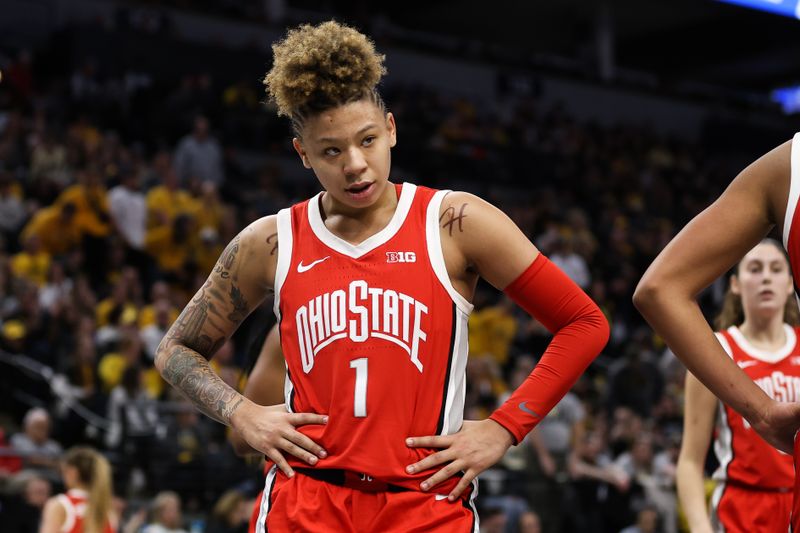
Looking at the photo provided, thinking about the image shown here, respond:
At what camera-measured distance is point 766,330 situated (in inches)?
188

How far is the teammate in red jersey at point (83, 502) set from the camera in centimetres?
693

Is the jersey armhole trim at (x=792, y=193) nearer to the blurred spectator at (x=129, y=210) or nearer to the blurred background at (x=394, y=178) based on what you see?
the blurred background at (x=394, y=178)

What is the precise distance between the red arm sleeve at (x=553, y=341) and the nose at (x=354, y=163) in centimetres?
53

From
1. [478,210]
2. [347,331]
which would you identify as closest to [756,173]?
[478,210]

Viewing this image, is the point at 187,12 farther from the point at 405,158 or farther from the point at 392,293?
the point at 392,293

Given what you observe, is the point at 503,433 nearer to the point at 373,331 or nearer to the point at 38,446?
the point at 373,331

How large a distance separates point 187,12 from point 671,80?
1298 centimetres

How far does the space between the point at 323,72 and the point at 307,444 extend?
1.01 m

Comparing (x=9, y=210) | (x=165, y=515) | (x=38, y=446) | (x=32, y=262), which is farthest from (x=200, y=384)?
(x=9, y=210)

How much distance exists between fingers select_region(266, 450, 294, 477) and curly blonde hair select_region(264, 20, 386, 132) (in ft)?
2.97

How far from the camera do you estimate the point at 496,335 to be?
13547mm

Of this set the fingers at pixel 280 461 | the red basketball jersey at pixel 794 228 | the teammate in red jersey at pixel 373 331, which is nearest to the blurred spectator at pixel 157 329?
the teammate in red jersey at pixel 373 331

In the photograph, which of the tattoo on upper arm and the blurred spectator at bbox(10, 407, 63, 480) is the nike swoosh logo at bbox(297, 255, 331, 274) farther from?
the blurred spectator at bbox(10, 407, 63, 480)

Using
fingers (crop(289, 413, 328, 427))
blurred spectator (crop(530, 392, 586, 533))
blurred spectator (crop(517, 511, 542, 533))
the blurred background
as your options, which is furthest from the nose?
blurred spectator (crop(517, 511, 542, 533))
